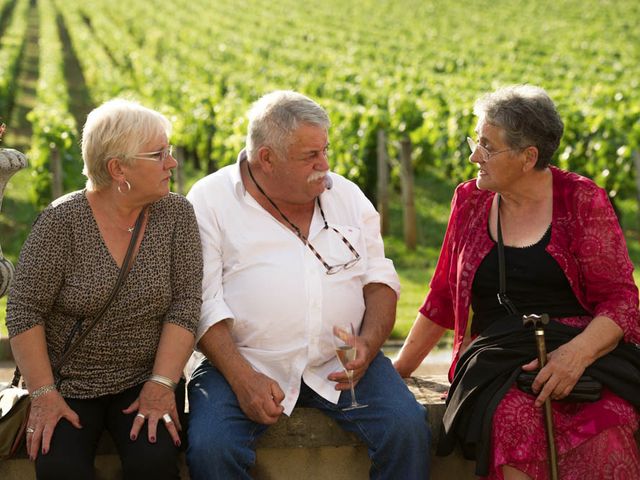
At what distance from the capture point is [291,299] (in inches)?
152

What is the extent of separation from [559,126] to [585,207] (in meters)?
0.32

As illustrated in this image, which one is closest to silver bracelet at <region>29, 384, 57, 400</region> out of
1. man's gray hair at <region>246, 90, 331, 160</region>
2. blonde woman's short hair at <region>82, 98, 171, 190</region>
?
blonde woman's short hair at <region>82, 98, 171, 190</region>

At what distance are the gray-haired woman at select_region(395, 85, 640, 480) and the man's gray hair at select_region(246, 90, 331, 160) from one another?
1.99 ft

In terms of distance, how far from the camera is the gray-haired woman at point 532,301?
11.6 feet

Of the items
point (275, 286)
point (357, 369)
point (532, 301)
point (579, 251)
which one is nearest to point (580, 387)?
point (532, 301)

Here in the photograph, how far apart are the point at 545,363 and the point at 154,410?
4.31ft

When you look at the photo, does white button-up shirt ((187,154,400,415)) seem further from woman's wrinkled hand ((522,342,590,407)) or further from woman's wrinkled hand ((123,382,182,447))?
woman's wrinkled hand ((522,342,590,407))

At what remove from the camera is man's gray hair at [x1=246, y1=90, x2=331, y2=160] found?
3.87 meters

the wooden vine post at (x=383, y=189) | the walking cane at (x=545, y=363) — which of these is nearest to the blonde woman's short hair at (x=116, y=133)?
the walking cane at (x=545, y=363)

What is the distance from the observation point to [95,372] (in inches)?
143

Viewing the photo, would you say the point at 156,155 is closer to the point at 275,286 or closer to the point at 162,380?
the point at 275,286

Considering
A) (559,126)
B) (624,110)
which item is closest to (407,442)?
(559,126)

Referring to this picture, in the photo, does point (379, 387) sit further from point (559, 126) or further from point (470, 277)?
point (559, 126)

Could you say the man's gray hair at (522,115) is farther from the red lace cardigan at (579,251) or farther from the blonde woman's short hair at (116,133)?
the blonde woman's short hair at (116,133)
